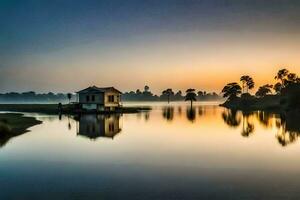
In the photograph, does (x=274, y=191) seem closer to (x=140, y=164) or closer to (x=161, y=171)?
(x=161, y=171)

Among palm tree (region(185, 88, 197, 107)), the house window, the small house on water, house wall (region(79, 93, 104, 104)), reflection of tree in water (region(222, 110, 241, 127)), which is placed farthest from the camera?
palm tree (region(185, 88, 197, 107))

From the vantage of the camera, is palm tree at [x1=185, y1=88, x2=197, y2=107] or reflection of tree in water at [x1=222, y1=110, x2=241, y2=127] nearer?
reflection of tree in water at [x1=222, y1=110, x2=241, y2=127]

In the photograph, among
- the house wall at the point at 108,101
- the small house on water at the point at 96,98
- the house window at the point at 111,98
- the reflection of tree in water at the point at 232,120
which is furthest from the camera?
the house window at the point at 111,98

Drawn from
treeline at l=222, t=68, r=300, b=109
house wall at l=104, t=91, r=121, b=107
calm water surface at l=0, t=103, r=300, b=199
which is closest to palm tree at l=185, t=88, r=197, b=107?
treeline at l=222, t=68, r=300, b=109

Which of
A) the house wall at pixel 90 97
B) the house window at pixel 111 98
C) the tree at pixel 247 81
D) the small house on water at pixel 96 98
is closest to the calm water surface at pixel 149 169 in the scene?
the house wall at pixel 90 97

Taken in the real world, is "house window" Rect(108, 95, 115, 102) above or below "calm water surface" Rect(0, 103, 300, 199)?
above

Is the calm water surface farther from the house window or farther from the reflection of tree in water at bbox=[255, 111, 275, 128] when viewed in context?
the house window

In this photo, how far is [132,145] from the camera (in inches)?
1377

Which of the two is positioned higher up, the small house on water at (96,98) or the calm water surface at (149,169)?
the small house on water at (96,98)

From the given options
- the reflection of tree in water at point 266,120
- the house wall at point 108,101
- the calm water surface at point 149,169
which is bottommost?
the calm water surface at point 149,169

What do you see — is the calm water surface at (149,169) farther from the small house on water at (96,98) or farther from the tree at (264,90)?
the tree at (264,90)

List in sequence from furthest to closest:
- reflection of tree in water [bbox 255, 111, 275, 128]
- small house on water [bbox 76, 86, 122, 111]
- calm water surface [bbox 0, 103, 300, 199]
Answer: small house on water [bbox 76, 86, 122, 111] < reflection of tree in water [bbox 255, 111, 275, 128] < calm water surface [bbox 0, 103, 300, 199]

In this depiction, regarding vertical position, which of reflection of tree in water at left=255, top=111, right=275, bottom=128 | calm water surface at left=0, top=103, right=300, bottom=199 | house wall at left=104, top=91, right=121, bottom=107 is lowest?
calm water surface at left=0, top=103, right=300, bottom=199

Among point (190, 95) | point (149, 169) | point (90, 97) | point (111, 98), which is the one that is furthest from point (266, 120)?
point (190, 95)
